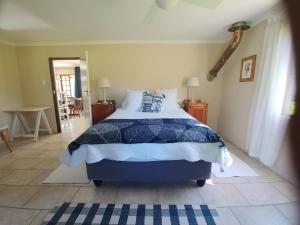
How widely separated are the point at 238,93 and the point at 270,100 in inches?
39.2

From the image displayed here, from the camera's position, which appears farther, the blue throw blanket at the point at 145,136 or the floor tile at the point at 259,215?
the blue throw blanket at the point at 145,136

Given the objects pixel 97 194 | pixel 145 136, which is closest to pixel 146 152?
pixel 145 136

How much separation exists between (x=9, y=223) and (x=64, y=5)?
94.1 inches

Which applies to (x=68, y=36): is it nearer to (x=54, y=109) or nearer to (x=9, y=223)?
(x=54, y=109)

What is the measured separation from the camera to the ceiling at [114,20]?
2.03 m

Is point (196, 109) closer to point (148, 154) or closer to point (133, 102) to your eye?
point (133, 102)

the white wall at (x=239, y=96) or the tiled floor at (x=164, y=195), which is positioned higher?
the white wall at (x=239, y=96)

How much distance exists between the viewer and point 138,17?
2387 mm

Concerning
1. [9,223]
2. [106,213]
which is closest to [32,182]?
[9,223]

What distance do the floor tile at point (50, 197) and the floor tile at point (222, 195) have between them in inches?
58.2

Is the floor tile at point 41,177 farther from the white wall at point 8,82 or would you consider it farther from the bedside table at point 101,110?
the white wall at point 8,82

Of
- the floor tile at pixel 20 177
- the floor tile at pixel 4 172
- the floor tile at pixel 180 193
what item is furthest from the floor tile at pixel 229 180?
the floor tile at pixel 4 172

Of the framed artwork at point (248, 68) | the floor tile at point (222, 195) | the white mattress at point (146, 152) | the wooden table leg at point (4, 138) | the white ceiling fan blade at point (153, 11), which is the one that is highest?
the white ceiling fan blade at point (153, 11)

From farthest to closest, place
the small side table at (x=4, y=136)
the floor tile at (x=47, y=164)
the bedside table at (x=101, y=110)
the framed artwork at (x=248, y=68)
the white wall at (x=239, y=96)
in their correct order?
1. the bedside table at (x=101, y=110)
2. the small side table at (x=4, y=136)
3. the framed artwork at (x=248, y=68)
4. the white wall at (x=239, y=96)
5. the floor tile at (x=47, y=164)
